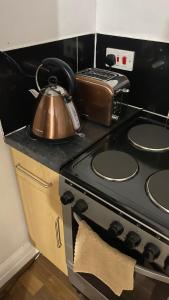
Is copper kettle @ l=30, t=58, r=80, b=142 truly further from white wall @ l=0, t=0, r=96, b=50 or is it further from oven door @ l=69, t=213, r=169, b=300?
oven door @ l=69, t=213, r=169, b=300

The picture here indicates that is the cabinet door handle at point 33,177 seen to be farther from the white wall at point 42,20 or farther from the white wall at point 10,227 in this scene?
the white wall at point 42,20

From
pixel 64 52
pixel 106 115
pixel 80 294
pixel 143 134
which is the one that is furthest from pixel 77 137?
pixel 80 294

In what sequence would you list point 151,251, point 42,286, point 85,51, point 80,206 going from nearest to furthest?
point 151,251 < point 80,206 < point 85,51 < point 42,286

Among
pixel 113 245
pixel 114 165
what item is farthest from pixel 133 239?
pixel 114 165

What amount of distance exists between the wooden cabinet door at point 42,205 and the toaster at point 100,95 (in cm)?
35

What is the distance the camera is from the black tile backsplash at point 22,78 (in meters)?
0.93

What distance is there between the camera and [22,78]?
982 mm

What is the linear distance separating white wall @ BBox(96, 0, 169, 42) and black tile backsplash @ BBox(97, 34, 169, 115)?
0.09 ft

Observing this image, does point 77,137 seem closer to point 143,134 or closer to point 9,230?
Answer: point 143,134

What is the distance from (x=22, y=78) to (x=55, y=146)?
1.02ft

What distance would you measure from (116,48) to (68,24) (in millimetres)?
254

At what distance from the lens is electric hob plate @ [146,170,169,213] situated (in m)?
0.73

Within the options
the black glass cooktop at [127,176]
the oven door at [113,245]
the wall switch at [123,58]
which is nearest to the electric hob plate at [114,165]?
the black glass cooktop at [127,176]

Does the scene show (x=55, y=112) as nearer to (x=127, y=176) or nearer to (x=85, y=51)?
(x=127, y=176)
